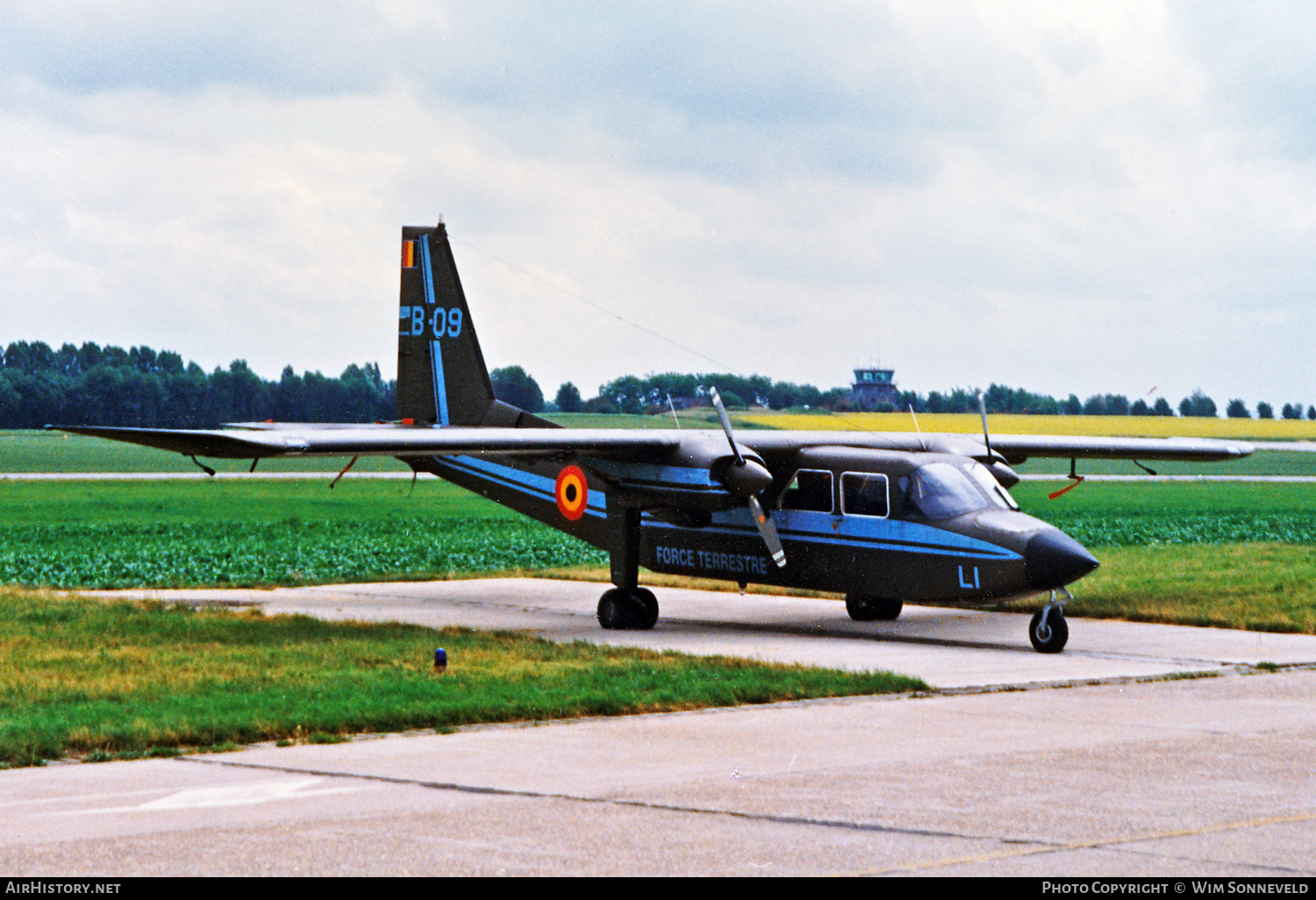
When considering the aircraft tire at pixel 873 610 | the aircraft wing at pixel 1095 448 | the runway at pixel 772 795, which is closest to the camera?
the runway at pixel 772 795

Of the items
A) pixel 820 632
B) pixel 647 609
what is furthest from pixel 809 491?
pixel 647 609

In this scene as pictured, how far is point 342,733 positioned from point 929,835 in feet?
18.9

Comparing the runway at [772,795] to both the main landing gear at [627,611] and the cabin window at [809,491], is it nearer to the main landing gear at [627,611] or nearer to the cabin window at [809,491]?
the cabin window at [809,491]

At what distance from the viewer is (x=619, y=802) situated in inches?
A: 391

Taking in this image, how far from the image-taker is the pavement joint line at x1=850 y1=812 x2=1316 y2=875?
813 cm

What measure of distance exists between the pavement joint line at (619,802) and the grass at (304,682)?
1.27 meters

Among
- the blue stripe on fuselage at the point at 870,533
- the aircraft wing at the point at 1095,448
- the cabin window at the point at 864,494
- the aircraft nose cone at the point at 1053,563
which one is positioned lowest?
the aircraft nose cone at the point at 1053,563

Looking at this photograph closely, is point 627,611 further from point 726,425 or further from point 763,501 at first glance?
point 726,425

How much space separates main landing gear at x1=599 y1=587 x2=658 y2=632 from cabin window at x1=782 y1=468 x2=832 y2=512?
2355 millimetres

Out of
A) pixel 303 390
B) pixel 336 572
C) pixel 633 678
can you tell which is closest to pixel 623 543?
pixel 633 678

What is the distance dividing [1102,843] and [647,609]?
13.6 metres

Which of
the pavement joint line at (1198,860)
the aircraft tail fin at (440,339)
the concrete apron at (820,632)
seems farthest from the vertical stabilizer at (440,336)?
the pavement joint line at (1198,860)

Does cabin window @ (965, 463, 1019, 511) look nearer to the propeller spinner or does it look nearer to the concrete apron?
the concrete apron

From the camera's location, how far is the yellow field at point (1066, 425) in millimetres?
78375
